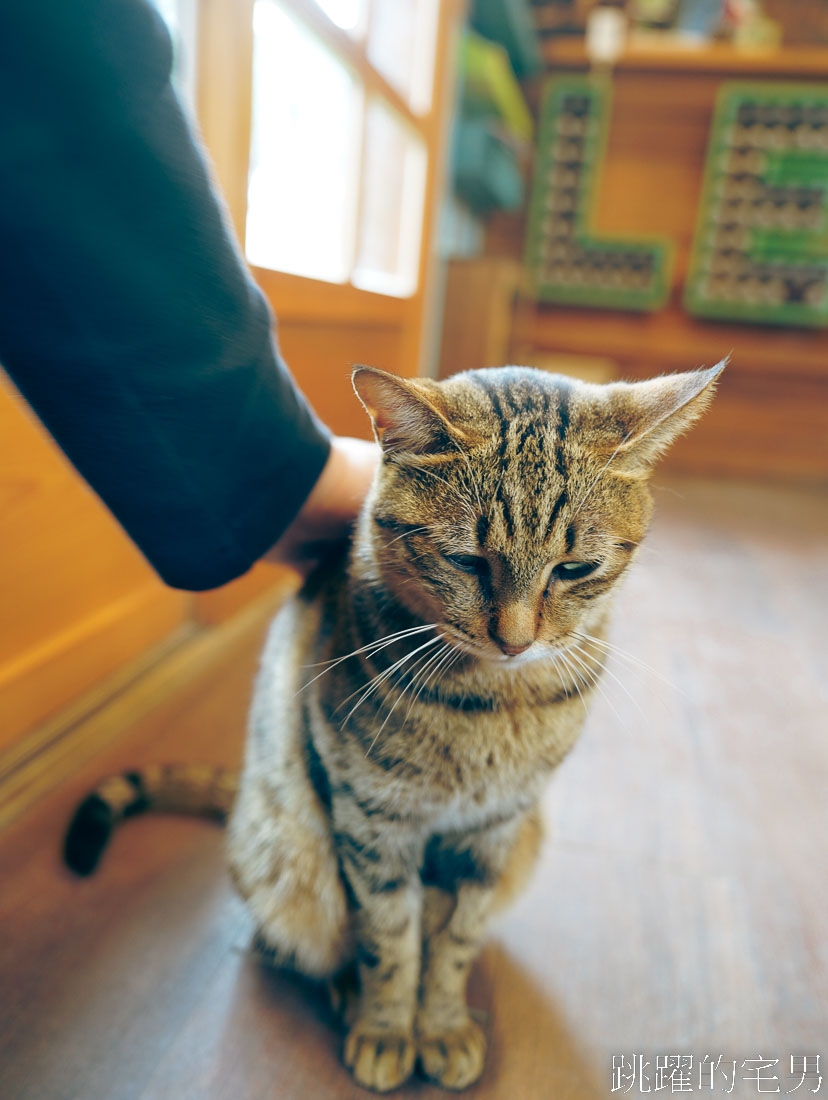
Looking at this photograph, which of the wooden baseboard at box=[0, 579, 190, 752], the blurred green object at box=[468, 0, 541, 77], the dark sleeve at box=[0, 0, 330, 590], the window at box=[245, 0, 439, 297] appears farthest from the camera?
the blurred green object at box=[468, 0, 541, 77]

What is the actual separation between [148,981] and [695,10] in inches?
174

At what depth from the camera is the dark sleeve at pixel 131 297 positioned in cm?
45

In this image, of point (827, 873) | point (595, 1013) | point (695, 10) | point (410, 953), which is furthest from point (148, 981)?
point (695, 10)

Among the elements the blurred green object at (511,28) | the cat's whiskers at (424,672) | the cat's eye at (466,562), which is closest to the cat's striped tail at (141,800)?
the cat's whiskers at (424,672)

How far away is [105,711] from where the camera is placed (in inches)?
45.0

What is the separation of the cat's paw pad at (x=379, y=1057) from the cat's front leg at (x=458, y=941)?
0.9 inches

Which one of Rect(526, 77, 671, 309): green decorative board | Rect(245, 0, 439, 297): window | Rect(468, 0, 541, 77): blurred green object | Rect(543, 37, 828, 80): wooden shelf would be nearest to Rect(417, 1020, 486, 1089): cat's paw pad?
Rect(245, 0, 439, 297): window

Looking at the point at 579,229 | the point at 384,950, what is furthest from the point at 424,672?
the point at 579,229

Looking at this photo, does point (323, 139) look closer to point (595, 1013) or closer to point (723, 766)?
point (723, 766)

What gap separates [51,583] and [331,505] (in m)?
0.51

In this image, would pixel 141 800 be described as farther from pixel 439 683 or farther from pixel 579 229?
pixel 579 229

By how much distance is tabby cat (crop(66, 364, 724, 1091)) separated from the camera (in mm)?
607

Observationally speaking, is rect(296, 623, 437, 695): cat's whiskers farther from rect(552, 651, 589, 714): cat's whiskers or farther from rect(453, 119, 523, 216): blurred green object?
rect(453, 119, 523, 216): blurred green object

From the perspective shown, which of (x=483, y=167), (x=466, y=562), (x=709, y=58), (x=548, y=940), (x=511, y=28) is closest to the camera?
(x=466, y=562)
